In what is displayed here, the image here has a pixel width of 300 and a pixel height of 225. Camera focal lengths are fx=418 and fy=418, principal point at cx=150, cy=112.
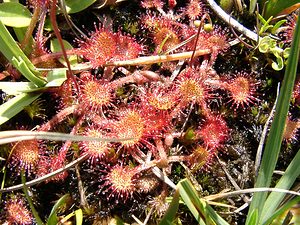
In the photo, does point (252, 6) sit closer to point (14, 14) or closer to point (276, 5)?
point (276, 5)

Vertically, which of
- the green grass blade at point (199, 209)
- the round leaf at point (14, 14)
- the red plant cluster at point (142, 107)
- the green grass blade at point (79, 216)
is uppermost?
the round leaf at point (14, 14)

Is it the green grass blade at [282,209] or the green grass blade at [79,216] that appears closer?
the green grass blade at [282,209]

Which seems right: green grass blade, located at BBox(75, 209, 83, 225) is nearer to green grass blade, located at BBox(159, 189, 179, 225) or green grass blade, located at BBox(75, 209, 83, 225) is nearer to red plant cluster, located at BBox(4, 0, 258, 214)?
red plant cluster, located at BBox(4, 0, 258, 214)

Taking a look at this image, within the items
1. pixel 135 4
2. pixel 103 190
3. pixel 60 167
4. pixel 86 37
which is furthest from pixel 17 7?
pixel 103 190

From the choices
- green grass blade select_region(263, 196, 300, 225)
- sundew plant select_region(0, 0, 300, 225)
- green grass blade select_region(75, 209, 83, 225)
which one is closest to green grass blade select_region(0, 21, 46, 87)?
sundew plant select_region(0, 0, 300, 225)

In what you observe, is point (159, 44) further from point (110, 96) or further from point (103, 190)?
point (103, 190)

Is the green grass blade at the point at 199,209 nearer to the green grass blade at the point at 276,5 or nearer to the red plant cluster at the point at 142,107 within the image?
the red plant cluster at the point at 142,107

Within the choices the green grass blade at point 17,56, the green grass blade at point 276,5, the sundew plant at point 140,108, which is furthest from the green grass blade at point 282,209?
the green grass blade at point 17,56
